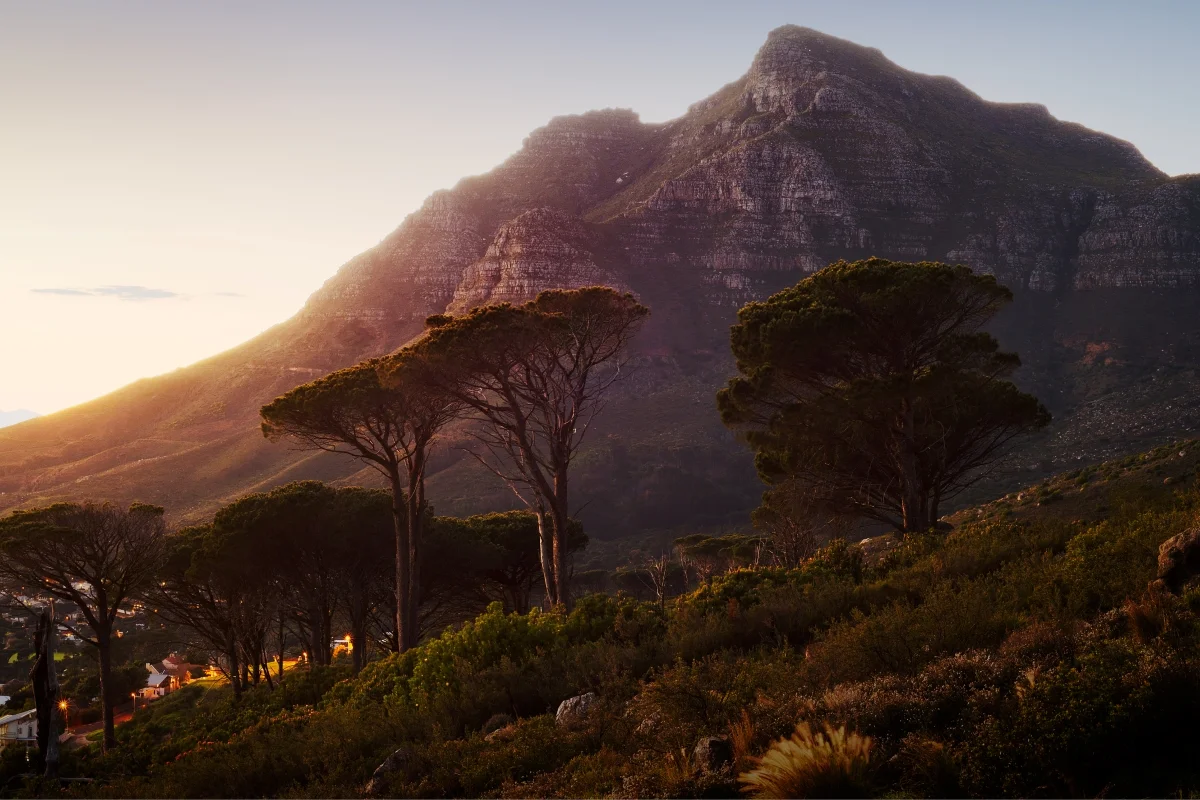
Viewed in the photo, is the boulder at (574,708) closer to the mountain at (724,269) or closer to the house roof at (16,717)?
the house roof at (16,717)

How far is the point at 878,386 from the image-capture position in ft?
69.7

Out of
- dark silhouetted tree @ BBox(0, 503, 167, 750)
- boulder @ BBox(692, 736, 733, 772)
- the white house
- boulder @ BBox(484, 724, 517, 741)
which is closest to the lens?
boulder @ BBox(692, 736, 733, 772)

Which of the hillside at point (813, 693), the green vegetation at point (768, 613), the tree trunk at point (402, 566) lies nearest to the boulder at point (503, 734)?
the hillside at point (813, 693)

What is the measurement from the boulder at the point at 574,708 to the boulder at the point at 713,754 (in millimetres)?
2388

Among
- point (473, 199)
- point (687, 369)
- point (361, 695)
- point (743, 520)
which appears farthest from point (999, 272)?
point (361, 695)

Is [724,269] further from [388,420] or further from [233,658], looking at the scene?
[233,658]

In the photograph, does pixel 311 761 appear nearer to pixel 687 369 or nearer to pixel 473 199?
pixel 687 369

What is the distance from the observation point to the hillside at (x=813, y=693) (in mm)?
5867

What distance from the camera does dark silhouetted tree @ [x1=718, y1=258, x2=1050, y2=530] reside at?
22.0 m

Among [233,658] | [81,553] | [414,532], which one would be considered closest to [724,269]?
[414,532]

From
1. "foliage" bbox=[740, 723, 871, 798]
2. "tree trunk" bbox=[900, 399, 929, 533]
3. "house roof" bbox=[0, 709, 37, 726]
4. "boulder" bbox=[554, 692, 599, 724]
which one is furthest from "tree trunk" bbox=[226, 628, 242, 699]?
"foliage" bbox=[740, 723, 871, 798]

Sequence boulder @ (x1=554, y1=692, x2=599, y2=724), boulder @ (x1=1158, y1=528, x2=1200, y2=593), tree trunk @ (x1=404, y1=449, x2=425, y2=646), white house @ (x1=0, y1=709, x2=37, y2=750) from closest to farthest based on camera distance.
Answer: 1. boulder @ (x1=1158, y1=528, x2=1200, y2=593)
2. boulder @ (x1=554, y1=692, x2=599, y2=724)
3. tree trunk @ (x1=404, y1=449, x2=425, y2=646)
4. white house @ (x1=0, y1=709, x2=37, y2=750)

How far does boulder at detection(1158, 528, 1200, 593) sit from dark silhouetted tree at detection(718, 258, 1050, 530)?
12830mm

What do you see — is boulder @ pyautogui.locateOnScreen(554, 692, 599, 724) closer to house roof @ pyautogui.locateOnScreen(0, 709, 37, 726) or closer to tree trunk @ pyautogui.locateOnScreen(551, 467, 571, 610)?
tree trunk @ pyautogui.locateOnScreen(551, 467, 571, 610)
